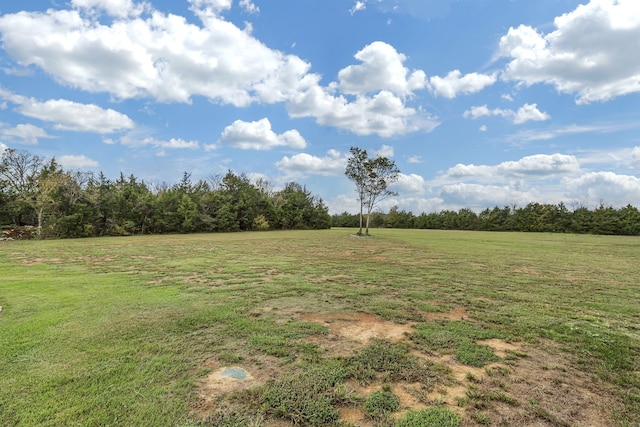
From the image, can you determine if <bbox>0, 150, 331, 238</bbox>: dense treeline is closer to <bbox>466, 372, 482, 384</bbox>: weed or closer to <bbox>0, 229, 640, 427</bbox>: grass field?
<bbox>0, 229, 640, 427</bbox>: grass field

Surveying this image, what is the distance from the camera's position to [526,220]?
49.5 m

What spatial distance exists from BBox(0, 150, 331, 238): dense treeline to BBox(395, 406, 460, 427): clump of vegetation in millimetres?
30474

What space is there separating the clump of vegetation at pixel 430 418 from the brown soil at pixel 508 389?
0.22 feet

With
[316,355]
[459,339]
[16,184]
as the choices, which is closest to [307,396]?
[316,355]

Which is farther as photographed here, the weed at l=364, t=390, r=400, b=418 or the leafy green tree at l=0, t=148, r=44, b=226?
the leafy green tree at l=0, t=148, r=44, b=226

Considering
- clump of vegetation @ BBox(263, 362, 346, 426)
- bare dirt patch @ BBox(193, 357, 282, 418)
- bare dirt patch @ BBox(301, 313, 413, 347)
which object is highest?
clump of vegetation @ BBox(263, 362, 346, 426)

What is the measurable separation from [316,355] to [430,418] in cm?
141

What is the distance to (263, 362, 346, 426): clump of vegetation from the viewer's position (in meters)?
2.36

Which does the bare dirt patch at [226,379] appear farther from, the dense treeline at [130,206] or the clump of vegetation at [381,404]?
the dense treeline at [130,206]

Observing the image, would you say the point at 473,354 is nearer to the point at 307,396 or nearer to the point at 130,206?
the point at 307,396

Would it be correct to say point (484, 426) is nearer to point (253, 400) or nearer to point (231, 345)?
point (253, 400)

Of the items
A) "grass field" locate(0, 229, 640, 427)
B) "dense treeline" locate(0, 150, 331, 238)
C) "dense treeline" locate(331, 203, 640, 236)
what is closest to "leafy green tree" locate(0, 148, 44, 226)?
"dense treeline" locate(0, 150, 331, 238)

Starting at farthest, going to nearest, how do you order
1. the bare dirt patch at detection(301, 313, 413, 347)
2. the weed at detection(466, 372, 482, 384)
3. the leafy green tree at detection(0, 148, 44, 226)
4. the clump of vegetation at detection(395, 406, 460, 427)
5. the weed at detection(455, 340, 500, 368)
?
1. the leafy green tree at detection(0, 148, 44, 226)
2. the bare dirt patch at detection(301, 313, 413, 347)
3. the weed at detection(455, 340, 500, 368)
4. the weed at detection(466, 372, 482, 384)
5. the clump of vegetation at detection(395, 406, 460, 427)

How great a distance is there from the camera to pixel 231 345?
3672 millimetres
